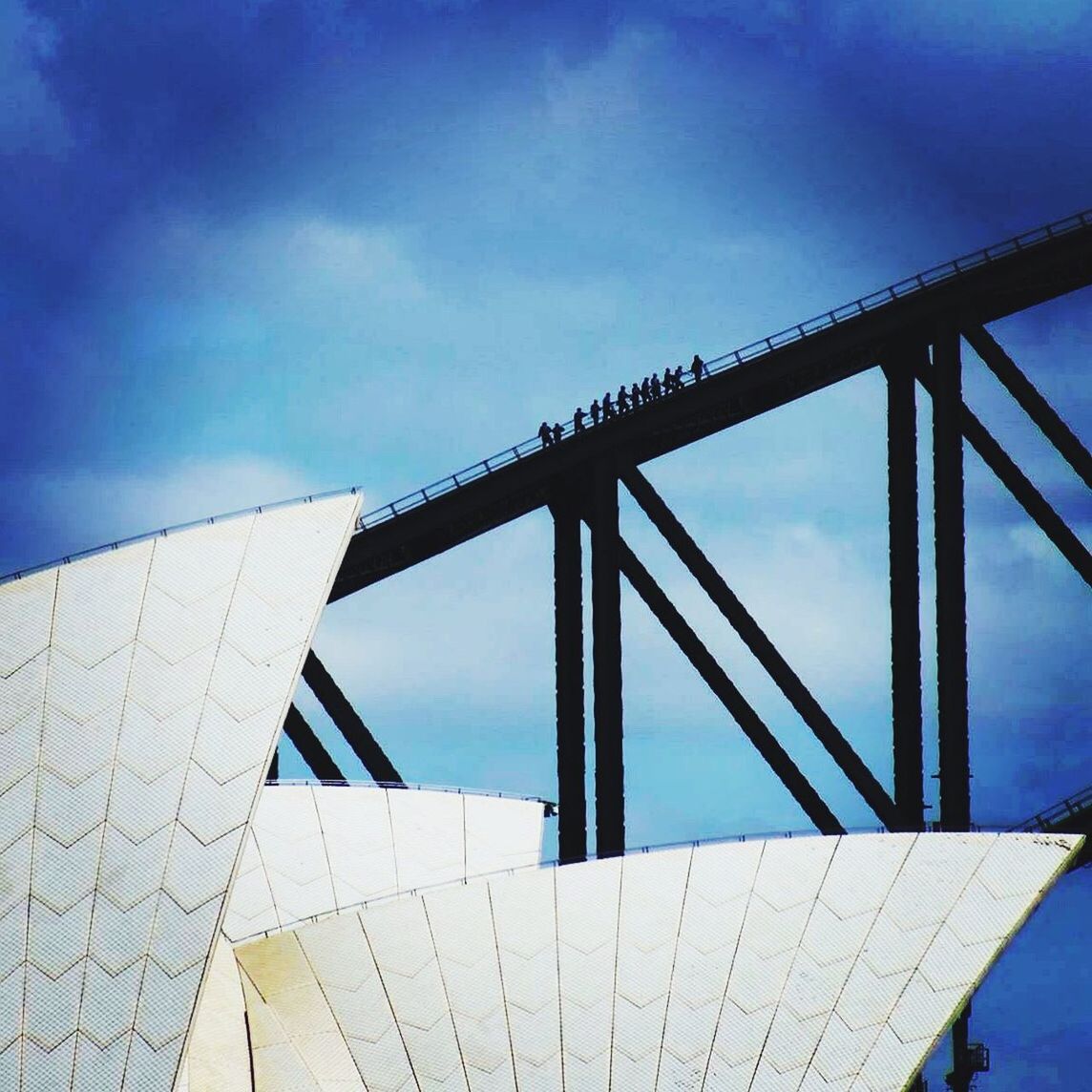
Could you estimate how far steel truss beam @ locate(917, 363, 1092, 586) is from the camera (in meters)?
55.6

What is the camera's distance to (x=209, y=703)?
30625 millimetres

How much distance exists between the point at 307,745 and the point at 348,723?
1.57 meters

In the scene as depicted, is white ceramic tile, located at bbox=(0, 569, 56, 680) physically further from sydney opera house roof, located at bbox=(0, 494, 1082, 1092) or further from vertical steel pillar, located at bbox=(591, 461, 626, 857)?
vertical steel pillar, located at bbox=(591, 461, 626, 857)

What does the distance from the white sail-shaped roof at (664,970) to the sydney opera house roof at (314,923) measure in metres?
0.05

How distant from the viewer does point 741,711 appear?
181 ft

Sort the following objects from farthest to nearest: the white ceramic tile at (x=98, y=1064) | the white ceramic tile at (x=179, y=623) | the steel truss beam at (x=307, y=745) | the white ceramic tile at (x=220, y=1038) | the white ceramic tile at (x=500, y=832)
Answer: the steel truss beam at (x=307, y=745), the white ceramic tile at (x=500, y=832), the white ceramic tile at (x=179, y=623), the white ceramic tile at (x=220, y=1038), the white ceramic tile at (x=98, y=1064)

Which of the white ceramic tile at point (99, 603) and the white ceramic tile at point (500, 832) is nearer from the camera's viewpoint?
the white ceramic tile at point (99, 603)

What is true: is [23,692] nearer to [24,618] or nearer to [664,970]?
[24,618]

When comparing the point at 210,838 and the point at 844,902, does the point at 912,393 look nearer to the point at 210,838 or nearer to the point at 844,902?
the point at 844,902

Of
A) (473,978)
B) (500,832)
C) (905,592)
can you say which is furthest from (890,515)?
(473,978)

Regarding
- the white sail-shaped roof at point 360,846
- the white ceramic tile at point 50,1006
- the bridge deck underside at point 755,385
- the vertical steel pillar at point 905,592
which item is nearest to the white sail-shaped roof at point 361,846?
the white sail-shaped roof at point 360,846

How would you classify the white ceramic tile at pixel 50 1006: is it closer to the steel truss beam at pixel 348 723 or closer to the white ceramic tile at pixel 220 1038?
the white ceramic tile at pixel 220 1038

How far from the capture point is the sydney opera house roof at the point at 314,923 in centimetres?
2869

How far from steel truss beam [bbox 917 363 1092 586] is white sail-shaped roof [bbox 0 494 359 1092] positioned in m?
29.0
